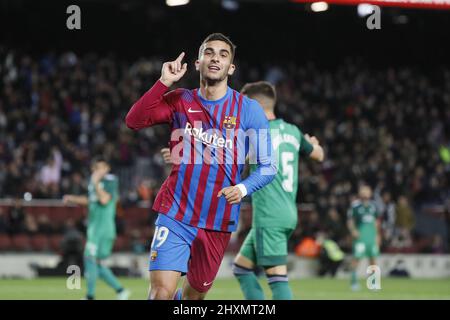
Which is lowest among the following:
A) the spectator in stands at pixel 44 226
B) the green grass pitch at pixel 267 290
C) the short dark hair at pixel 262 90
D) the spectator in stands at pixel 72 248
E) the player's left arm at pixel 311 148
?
the green grass pitch at pixel 267 290

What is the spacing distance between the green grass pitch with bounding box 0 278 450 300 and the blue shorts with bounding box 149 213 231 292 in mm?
6251

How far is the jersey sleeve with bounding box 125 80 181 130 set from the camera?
21.6 feet

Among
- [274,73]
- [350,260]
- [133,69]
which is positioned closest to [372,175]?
[350,260]

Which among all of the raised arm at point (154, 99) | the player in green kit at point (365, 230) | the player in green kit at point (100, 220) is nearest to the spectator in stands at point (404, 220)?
the player in green kit at point (365, 230)

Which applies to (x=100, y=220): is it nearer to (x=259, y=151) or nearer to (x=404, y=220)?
(x=259, y=151)

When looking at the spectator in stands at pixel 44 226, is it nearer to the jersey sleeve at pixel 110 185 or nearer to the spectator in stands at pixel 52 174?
the spectator in stands at pixel 52 174

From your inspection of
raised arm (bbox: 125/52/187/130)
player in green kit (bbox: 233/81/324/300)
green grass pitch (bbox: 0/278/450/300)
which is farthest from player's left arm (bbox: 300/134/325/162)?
green grass pitch (bbox: 0/278/450/300)

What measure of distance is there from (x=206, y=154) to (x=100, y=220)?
7.19 meters

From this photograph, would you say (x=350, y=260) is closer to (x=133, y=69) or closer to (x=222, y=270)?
(x=222, y=270)

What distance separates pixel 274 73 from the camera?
92.1ft

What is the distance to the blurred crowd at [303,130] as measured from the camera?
20.9 meters

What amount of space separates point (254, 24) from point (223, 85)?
24.4 metres

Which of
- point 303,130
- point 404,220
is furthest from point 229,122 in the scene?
point 303,130

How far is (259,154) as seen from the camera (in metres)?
6.73
